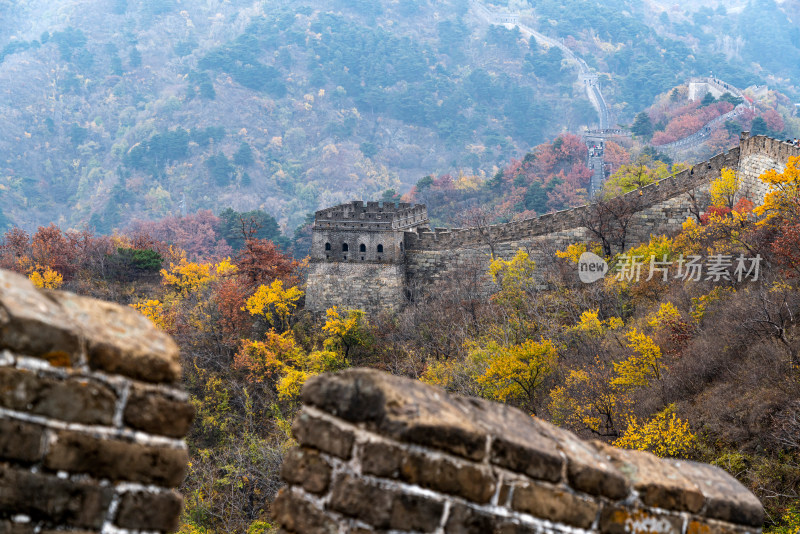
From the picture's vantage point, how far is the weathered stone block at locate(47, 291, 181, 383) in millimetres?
2729

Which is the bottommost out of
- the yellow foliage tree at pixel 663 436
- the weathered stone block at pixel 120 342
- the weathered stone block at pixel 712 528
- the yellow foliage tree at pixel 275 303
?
the yellow foliage tree at pixel 663 436

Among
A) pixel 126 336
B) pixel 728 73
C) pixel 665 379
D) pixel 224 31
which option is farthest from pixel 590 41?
pixel 126 336

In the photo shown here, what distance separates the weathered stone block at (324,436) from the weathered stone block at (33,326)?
92 cm

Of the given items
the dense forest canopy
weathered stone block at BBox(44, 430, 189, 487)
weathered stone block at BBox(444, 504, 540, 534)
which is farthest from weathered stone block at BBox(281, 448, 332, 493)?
the dense forest canopy

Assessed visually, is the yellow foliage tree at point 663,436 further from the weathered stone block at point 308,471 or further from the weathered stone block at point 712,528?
the weathered stone block at point 308,471

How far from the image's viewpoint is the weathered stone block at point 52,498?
2.64m

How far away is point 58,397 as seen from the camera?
8.75ft

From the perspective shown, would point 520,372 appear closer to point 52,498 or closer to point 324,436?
point 324,436

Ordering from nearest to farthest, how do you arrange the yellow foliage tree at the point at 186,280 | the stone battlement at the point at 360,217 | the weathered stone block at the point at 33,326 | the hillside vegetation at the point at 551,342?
1. the weathered stone block at the point at 33,326
2. the hillside vegetation at the point at 551,342
3. the stone battlement at the point at 360,217
4. the yellow foliage tree at the point at 186,280

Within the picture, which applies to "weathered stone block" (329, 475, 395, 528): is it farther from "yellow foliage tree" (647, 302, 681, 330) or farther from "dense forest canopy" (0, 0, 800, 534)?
"yellow foliage tree" (647, 302, 681, 330)

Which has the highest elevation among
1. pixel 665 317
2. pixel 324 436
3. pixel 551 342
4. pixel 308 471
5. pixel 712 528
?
pixel 665 317

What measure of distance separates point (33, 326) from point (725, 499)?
2949mm

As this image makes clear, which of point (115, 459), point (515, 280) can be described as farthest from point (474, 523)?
point (515, 280)

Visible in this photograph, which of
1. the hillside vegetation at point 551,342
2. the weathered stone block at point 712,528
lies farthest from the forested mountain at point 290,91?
the weathered stone block at point 712,528
